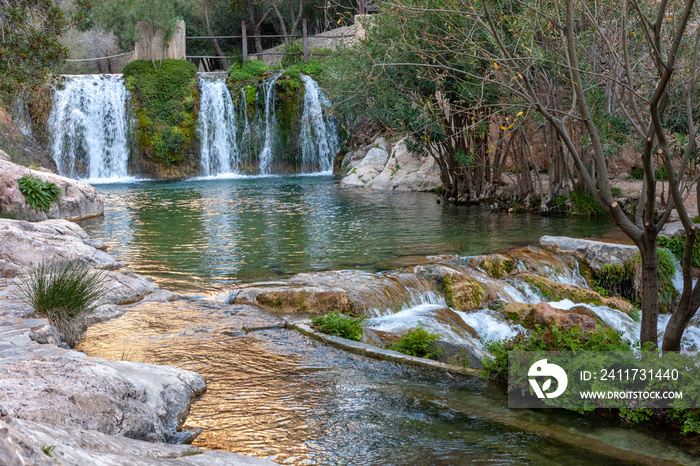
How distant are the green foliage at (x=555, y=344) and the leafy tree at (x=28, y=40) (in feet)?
29.8

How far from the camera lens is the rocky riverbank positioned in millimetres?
2447

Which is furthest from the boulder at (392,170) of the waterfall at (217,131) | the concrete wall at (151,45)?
the concrete wall at (151,45)

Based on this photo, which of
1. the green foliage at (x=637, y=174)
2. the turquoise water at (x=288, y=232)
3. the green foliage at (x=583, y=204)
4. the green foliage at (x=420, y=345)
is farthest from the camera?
the green foliage at (x=637, y=174)

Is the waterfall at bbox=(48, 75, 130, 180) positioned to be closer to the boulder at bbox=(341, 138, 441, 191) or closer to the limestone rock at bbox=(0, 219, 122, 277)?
the boulder at bbox=(341, 138, 441, 191)

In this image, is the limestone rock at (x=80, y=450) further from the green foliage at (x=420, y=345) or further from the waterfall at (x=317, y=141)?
the waterfall at (x=317, y=141)

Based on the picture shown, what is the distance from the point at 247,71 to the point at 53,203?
67.0 feet

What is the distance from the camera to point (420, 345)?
671cm

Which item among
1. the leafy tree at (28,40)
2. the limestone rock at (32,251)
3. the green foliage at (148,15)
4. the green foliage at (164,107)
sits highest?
the green foliage at (148,15)

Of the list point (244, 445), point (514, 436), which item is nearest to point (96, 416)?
point (244, 445)

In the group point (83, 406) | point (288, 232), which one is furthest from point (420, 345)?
point (288, 232)

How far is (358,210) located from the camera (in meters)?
18.5

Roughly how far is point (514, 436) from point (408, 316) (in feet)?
12.1

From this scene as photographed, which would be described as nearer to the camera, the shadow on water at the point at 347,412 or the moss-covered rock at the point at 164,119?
the shadow on water at the point at 347,412

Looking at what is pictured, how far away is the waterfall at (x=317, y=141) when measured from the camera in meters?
34.0
